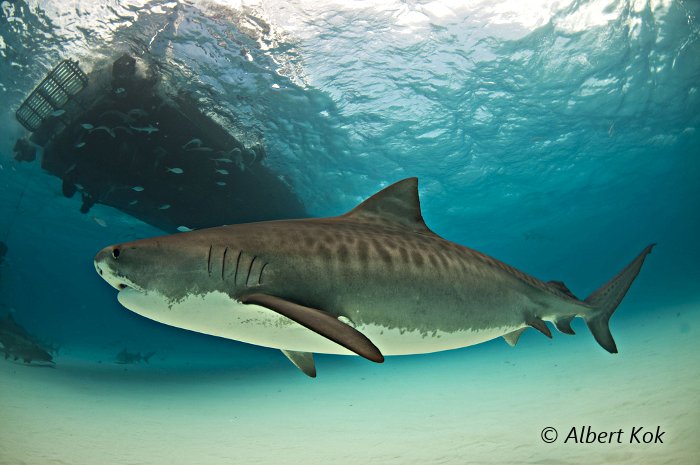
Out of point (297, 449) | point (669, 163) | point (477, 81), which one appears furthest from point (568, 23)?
point (669, 163)

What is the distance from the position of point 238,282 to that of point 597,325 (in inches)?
171

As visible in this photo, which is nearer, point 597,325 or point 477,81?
point 597,325

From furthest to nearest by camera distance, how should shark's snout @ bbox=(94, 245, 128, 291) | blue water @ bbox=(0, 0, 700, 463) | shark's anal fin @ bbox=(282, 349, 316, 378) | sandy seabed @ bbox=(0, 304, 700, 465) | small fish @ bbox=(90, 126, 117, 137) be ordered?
small fish @ bbox=(90, 126, 117, 137) < blue water @ bbox=(0, 0, 700, 463) < sandy seabed @ bbox=(0, 304, 700, 465) < shark's anal fin @ bbox=(282, 349, 316, 378) < shark's snout @ bbox=(94, 245, 128, 291)

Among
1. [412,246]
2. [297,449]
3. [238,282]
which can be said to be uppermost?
[412,246]

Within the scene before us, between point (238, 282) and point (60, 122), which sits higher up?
point (60, 122)

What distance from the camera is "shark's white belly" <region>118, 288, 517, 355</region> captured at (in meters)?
2.22

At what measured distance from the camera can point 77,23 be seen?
11266 mm

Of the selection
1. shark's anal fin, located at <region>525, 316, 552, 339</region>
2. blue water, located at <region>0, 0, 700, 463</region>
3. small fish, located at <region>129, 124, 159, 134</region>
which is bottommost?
A: shark's anal fin, located at <region>525, 316, 552, 339</region>

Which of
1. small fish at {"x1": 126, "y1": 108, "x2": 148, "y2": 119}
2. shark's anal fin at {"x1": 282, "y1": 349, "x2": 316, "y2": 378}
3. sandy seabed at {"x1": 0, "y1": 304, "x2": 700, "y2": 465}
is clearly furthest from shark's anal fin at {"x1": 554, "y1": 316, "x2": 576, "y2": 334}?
small fish at {"x1": 126, "y1": 108, "x2": 148, "y2": 119}

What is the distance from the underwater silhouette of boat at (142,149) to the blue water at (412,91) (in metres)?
0.68

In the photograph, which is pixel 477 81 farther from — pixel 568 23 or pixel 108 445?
pixel 108 445

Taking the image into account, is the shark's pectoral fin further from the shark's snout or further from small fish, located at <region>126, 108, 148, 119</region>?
small fish, located at <region>126, 108, 148, 119</region>

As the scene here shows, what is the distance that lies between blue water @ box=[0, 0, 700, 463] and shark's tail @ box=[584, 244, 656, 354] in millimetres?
5488

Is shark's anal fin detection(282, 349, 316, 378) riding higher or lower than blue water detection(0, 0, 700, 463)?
lower
